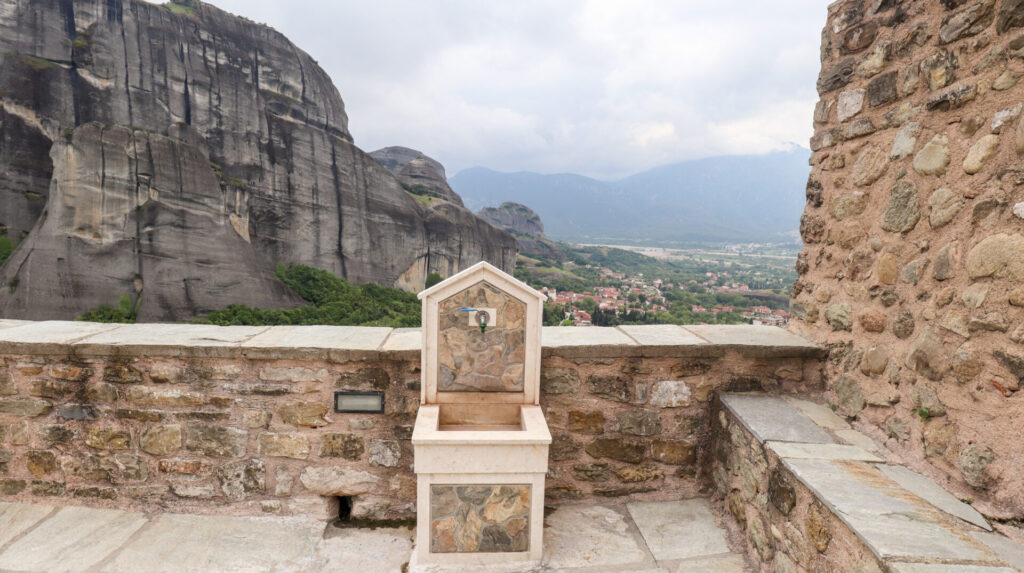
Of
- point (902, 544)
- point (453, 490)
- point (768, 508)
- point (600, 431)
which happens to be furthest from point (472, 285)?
point (902, 544)

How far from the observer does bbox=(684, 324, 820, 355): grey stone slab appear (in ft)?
9.36

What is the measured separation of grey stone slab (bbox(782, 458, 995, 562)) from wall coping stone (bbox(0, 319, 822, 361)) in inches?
34.2

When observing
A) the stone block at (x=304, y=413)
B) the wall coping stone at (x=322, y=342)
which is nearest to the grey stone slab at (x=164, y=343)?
the wall coping stone at (x=322, y=342)

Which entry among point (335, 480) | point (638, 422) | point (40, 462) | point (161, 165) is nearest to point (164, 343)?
point (40, 462)

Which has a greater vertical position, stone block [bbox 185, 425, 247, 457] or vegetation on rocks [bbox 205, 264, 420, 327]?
stone block [bbox 185, 425, 247, 457]

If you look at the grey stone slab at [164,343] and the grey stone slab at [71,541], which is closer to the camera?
the grey stone slab at [71,541]

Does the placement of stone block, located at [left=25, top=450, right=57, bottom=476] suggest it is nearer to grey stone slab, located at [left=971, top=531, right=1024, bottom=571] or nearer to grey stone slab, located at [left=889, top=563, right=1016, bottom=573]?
grey stone slab, located at [left=889, top=563, right=1016, bottom=573]

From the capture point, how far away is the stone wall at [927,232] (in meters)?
1.90

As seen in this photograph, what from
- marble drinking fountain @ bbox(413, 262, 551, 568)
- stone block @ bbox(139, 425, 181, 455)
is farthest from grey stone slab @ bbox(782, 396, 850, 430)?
stone block @ bbox(139, 425, 181, 455)

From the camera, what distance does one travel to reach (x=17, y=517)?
2.67 m

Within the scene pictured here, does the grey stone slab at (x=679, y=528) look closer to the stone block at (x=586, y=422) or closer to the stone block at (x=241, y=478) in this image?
the stone block at (x=586, y=422)

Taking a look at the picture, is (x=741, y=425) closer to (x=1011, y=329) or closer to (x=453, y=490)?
(x=1011, y=329)

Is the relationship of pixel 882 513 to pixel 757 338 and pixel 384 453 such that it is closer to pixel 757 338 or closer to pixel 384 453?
pixel 757 338

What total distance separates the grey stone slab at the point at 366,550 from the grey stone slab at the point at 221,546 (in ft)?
0.23
